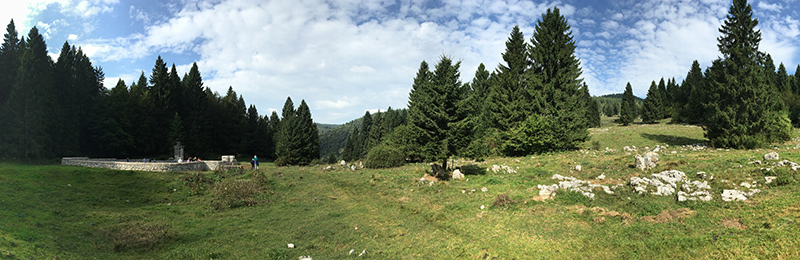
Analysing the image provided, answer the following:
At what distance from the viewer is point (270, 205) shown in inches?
865

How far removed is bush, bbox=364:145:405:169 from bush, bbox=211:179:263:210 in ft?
54.6

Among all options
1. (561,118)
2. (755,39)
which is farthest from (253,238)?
(755,39)

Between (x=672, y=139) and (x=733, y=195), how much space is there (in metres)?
37.3

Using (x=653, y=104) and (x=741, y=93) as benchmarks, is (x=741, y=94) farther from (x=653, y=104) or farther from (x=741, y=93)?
(x=653, y=104)

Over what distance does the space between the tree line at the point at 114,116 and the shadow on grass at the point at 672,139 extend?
57065mm

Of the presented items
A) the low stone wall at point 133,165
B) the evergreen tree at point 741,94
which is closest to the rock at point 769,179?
the evergreen tree at point 741,94

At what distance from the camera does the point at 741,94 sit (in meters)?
32.4

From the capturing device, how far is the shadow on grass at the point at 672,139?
3894 cm

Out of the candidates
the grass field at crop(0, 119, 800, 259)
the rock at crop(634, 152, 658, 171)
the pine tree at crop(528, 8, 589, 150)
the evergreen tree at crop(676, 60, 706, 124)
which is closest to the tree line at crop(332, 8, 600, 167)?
the pine tree at crop(528, 8, 589, 150)

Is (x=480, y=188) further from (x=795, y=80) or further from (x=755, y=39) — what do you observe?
(x=795, y=80)

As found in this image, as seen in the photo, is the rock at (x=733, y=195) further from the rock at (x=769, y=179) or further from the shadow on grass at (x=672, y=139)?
the shadow on grass at (x=672, y=139)

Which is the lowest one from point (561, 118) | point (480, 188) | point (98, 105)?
point (480, 188)

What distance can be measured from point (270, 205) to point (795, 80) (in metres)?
132

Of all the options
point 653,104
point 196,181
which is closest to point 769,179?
point 196,181
